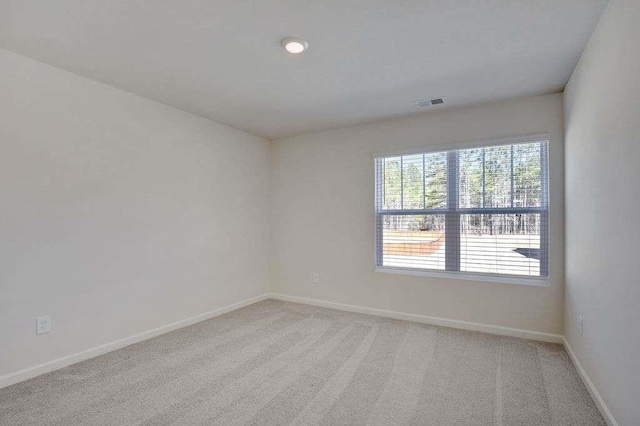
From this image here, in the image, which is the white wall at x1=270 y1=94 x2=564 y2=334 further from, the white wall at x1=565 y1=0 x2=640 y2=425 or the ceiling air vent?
the white wall at x1=565 y1=0 x2=640 y2=425

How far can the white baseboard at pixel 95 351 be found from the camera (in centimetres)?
235

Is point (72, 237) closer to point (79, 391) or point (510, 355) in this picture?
point (79, 391)

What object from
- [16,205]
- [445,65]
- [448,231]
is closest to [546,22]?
[445,65]

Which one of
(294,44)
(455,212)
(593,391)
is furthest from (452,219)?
(294,44)

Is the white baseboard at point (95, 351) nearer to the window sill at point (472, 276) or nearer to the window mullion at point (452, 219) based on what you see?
the window sill at point (472, 276)

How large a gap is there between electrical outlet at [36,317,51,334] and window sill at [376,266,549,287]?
319 centimetres

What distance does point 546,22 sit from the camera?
1.99 metres

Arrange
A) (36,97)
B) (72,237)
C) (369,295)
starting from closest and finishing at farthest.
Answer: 1. (36,97)
2. (72,237)
3. (369,295)

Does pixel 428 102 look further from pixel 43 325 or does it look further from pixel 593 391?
pixel 43 325

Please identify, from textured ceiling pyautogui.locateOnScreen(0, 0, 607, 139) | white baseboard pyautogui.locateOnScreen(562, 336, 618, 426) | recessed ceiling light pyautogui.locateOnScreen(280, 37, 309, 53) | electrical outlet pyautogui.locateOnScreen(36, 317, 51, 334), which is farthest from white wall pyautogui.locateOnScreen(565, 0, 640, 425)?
electrical outlet pyautogui.locateOnScreen(36, 317, 51, 334)

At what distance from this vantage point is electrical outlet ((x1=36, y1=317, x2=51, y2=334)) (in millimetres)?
2479

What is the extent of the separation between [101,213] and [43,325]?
96 cm

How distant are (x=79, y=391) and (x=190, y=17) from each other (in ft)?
8.43

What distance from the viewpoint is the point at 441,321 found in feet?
11.8
